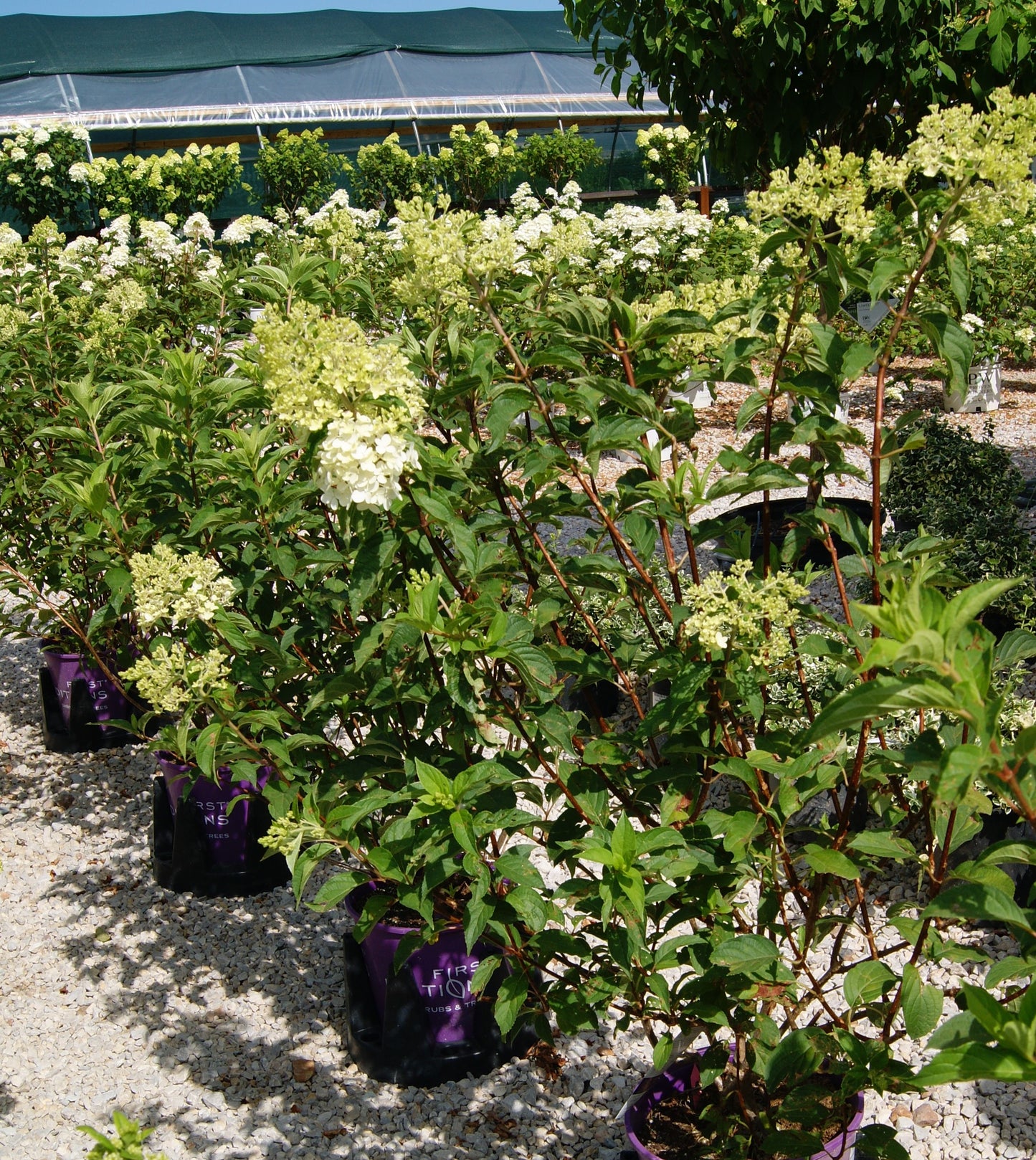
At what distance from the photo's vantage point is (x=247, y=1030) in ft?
9.16

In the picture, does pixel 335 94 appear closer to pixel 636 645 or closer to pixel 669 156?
pixel 669 156

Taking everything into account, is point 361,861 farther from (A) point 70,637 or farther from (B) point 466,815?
(A) point 70,637

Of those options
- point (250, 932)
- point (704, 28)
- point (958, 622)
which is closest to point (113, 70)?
point (704, 28)

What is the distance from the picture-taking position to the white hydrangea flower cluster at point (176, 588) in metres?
2.06

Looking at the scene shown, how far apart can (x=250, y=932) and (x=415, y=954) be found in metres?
0.94

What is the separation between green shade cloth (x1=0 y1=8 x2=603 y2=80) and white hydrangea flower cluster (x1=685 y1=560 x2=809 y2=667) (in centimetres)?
2520

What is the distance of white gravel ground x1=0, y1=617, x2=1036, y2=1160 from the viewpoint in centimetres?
238

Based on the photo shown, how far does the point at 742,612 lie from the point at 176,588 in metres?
1.14

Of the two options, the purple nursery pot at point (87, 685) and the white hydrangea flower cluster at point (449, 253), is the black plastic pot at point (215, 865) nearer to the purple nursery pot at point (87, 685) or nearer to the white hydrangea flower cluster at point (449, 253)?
the purple nursery pot at point (87, 685)

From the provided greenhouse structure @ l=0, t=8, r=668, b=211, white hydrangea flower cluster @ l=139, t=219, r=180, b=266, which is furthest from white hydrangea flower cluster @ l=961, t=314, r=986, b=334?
greenhouse structure @ l=0, t=8, r=668, b=211

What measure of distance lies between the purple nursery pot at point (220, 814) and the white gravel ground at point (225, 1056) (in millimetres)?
152

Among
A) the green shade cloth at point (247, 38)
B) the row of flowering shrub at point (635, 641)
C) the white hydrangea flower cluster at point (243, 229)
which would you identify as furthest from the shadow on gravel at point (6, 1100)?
the green shade cloth at point (247, 38)

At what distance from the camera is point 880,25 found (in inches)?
162

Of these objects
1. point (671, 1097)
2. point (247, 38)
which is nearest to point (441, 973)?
point (671, 1097)
